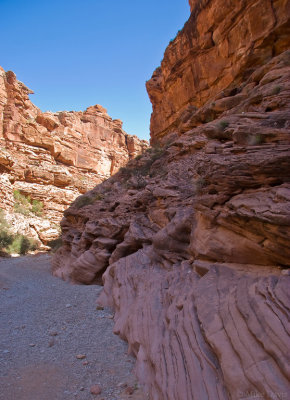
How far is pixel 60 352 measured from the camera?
4527 mm

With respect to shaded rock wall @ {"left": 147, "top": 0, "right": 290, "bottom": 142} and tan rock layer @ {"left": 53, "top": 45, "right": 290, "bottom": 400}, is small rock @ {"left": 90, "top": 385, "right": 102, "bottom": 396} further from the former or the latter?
shaded rock wall @ {"left": 147, "top": 0, "right": 290, "bottom": 142}

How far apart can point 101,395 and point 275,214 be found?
3.46 m

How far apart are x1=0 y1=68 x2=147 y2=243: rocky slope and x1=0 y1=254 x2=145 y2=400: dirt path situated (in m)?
20.2

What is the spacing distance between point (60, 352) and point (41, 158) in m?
32.5

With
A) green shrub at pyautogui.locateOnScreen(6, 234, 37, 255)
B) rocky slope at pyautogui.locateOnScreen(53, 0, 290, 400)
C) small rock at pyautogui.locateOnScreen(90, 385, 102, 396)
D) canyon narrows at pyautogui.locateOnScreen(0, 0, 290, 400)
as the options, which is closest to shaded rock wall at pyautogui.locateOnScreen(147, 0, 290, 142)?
canyon narrows at pyautogui.locateOnScreen(0, 0, 290, 400)

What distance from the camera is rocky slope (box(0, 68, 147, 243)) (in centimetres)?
2715

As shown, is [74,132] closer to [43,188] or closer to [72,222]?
[43,188]

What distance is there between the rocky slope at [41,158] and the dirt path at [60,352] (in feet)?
66.3

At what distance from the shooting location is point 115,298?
661 cm

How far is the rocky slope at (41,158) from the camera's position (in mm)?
27150

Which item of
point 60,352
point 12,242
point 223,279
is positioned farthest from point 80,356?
point 12,242

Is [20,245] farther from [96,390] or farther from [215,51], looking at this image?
[215,51]

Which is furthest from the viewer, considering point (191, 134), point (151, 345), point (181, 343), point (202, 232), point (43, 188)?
point (43, 188)

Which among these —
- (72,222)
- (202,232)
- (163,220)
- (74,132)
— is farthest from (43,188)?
(202,232)
